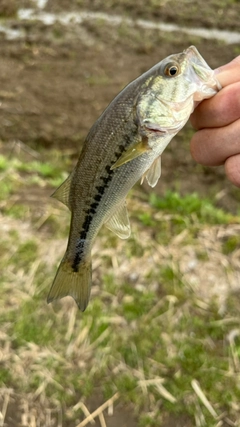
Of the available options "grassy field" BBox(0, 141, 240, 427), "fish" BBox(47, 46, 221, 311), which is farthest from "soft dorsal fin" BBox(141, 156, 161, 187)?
"grassy field" BBox(0, 141, 240, 427)

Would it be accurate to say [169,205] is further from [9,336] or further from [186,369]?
[9,336]

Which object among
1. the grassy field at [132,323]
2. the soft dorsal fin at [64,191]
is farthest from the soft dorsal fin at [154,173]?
the grassy field at [132,323]

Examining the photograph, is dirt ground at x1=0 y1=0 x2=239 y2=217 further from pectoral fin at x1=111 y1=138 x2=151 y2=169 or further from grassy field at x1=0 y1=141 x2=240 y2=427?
pectoral fin at x1=111 y1=138 x2=151 y2=169

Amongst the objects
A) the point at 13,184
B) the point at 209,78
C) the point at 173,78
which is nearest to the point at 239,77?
the point at 209,78

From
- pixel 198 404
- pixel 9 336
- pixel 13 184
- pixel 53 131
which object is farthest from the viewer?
pixel 53 131

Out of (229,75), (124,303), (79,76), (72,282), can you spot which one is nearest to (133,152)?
(229,75)

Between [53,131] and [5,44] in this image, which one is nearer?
[53,131]

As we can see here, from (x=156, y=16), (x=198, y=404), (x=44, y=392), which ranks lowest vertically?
(x=44, y=392)

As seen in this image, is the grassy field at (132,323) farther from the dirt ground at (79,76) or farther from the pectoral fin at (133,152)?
the pectoral fin at (133,152)
